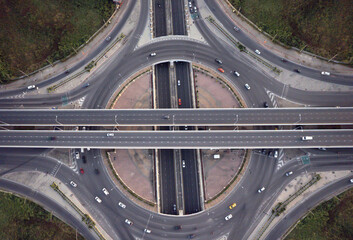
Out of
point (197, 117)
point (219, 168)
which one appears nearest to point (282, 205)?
point (219, 168)

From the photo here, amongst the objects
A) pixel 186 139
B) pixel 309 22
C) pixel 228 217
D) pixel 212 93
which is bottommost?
pixel 228 217

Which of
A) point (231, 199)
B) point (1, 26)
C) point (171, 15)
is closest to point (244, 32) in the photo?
point (171, 15)

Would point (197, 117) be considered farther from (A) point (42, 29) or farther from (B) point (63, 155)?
(A) point (42, 29)

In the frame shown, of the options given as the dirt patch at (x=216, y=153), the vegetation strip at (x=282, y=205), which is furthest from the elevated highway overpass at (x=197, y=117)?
the vegetation strip at (x=282, y=205)

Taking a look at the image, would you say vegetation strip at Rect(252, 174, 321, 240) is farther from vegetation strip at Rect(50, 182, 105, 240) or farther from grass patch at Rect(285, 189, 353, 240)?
vegetation strip at Rect(50, 182, 105, 240)

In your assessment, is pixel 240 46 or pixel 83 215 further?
pixel 240 46

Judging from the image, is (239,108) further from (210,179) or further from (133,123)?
(133,123)

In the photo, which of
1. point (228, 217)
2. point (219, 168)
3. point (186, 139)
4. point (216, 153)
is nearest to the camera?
point (228, 217)
